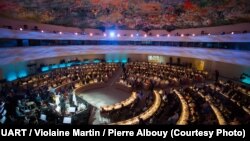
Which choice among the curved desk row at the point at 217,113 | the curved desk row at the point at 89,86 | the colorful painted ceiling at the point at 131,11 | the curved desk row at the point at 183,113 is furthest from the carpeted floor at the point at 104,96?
the colorful painted ceiling at the point at 131,11

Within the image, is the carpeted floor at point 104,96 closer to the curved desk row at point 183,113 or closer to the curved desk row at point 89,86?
the curved desk row at point 89,86

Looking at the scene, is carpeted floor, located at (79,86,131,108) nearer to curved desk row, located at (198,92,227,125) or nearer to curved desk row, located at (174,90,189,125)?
curved desk row, located at (174,90,189,125)

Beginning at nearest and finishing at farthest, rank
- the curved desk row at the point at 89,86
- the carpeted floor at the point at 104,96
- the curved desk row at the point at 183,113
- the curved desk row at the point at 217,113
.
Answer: the curved desk row at the point at 217,113 < the curved desk row at the point at 183,113 < the carpeted floor at the point at 104,96 < the curved desk row at the point at 89,86

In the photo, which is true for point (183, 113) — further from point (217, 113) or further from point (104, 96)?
point (104, 96)

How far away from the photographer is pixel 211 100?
42.9 ft

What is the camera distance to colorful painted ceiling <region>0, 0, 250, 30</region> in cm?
1705

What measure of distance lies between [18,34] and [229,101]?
18888 mm

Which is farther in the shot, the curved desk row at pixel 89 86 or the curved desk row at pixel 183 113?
the curved desk row at pixel 89 86

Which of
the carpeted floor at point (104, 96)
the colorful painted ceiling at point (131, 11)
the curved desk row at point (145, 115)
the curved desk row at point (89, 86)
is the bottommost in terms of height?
the carpeted floor at point (104, 96)

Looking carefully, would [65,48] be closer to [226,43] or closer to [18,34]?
[18,34]

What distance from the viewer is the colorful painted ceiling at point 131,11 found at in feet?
55.9

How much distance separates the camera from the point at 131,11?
21156mm

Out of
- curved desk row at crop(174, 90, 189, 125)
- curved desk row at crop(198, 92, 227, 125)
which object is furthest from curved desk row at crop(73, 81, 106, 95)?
curved desk row at crop(198, 92, 227, 125)

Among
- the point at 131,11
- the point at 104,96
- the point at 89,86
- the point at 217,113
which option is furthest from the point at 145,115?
the point at 131,11
